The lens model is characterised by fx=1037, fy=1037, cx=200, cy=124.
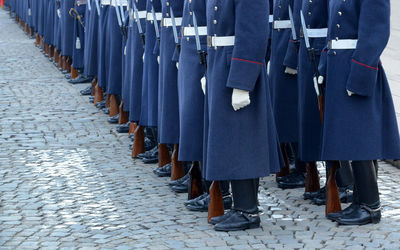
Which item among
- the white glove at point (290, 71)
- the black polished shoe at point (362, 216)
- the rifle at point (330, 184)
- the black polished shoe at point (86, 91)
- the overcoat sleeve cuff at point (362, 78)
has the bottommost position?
the black polished shoe at point (86, 91)

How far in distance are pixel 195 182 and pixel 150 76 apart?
1788 mm

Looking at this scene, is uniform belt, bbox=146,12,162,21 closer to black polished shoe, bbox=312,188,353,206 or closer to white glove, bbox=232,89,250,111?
black polished shoe, bbox=312,188,353,206

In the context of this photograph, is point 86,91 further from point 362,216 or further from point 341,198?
point 362,216

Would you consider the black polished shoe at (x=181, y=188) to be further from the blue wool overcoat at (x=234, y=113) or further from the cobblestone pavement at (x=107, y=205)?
the blue wool overcoat at (x=234, y=113)

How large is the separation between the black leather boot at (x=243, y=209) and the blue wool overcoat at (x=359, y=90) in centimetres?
51

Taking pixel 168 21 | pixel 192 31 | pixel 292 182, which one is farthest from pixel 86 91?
pixel 192 31

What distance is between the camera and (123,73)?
33.6ft

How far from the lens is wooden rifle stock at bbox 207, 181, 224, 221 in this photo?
6457mm

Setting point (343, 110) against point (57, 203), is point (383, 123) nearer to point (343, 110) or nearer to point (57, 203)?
point (343, 110)

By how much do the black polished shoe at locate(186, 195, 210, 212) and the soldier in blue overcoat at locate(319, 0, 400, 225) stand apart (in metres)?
0.93

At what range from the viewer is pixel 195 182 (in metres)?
7.14

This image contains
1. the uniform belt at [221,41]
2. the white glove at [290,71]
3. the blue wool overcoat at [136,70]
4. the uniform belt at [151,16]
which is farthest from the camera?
the blue wool overcoat at [136,70]

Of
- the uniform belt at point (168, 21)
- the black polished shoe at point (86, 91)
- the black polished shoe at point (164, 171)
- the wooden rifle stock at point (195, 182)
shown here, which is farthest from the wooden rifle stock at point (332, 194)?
the black polished shoe at point (86, 91)

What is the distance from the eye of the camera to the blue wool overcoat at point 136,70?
9.12m
